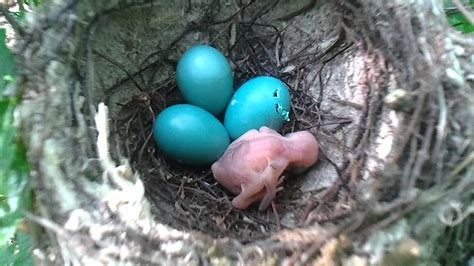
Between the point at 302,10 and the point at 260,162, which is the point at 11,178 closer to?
the point at 260,162

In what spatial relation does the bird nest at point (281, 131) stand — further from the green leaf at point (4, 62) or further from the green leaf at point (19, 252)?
the green leaf at point (19, 252)

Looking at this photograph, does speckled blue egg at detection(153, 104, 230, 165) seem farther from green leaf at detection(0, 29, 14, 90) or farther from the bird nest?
green leaf at detection(0, 29, 14, 90)

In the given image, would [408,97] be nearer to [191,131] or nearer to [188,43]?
[191,131]

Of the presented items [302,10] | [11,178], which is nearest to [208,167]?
[302,10]

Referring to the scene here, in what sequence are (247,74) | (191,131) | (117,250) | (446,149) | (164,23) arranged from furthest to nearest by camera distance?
(247,74) < (164,23) < (191,131) < (446,149) < (117,250)

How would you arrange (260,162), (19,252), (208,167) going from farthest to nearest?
(208,167) < (260,162) < (19,252)

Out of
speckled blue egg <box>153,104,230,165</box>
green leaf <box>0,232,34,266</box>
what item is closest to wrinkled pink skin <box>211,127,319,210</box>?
speckled blue egg <box>153,104,230,165</box>

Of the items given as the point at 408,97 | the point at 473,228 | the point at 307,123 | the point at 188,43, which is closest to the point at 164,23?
the point at 188,43
